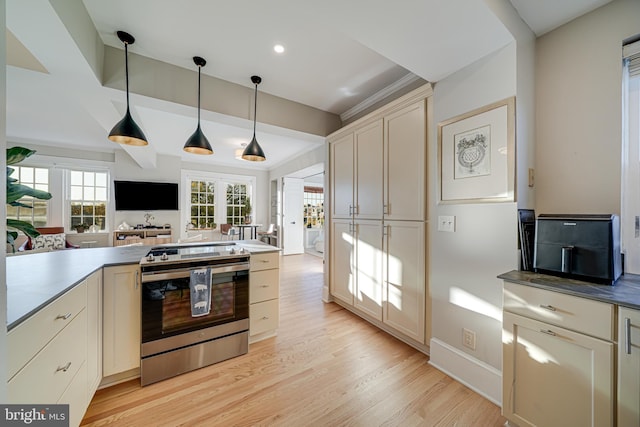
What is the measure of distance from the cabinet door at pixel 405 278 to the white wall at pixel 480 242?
4.8 inches

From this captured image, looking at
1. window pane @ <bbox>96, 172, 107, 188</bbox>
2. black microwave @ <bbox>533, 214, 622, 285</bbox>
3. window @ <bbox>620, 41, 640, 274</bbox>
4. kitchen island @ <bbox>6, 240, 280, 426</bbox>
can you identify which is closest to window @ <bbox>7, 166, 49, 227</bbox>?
window pane @ <bbox>96, 172, 107, 188</bbox>

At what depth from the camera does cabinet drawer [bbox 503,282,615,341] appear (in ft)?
3.40

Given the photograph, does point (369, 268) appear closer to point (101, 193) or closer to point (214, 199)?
point (214, 199)

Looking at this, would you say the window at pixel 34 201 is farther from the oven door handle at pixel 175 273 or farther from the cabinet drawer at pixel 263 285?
the cabinet drawer at pixel 263 285

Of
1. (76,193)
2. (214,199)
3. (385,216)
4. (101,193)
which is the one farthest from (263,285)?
(76,193)

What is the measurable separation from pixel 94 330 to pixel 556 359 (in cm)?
268

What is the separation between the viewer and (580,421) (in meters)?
1.09

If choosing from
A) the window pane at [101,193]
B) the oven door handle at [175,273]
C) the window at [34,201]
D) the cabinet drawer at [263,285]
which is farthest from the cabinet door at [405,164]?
the window at [34,201]

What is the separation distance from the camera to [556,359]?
3.83 ft

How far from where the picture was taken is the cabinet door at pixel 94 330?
146cm

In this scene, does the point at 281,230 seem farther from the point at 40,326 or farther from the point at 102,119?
the point at 40,326

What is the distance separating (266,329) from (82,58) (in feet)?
8.46

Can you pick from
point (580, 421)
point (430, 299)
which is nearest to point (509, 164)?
point (430, 299)

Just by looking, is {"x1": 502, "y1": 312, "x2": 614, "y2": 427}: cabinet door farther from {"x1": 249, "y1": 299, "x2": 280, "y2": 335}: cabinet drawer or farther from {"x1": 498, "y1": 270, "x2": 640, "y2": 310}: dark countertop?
{"x1": 249, "y1": 299, "x2": 280, "y2": 335}: cabinet drawer
